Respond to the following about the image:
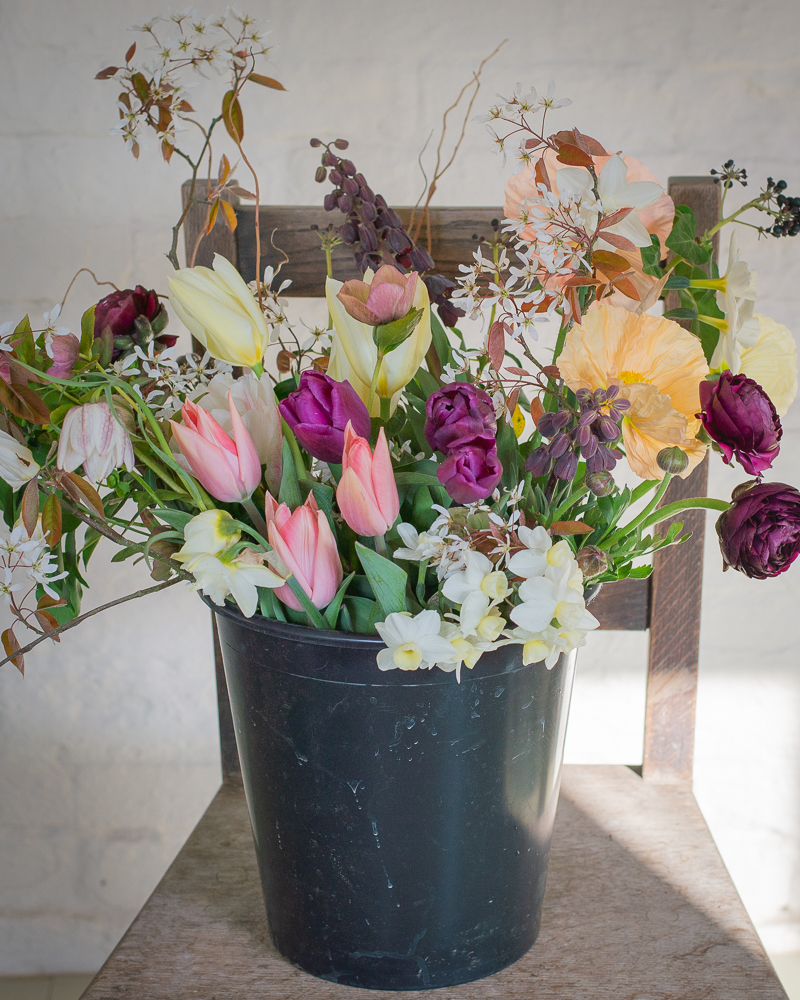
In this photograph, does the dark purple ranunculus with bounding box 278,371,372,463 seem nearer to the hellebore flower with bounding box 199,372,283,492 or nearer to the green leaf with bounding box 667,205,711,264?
the hellebore flower with bounding box 199,372,283,492

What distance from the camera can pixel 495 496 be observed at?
1.23ft

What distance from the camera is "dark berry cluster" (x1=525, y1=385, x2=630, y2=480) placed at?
0.33 m

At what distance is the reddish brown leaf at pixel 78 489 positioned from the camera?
1.26ft

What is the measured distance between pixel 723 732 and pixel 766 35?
794mm

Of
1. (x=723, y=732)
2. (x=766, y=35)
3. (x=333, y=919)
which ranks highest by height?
(x=766, y=35)

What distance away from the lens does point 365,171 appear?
878 millimetres

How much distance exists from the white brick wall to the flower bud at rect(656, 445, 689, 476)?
0.61 metres

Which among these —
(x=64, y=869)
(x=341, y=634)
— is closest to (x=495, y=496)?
(x=341, y=634)

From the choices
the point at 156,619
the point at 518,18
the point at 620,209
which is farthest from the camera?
the point at 156,619

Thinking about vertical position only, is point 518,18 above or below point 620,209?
above

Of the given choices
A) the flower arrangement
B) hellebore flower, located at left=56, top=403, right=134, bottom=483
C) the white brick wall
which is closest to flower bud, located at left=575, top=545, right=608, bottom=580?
the flower arrangement

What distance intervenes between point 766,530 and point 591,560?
0.07m

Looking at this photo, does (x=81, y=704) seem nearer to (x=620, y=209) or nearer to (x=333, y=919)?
(x=333, y=919)

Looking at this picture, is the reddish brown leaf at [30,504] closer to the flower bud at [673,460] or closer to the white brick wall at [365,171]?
the flower bud at [673,460]
